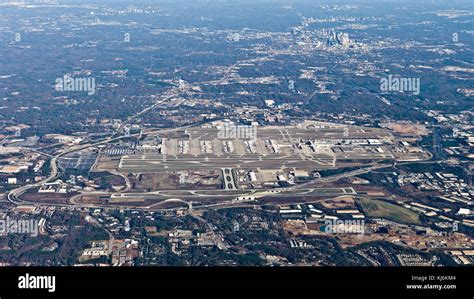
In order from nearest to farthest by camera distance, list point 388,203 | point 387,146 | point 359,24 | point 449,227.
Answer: point 449,227 < point 388,203 < point 387,146 < point 359,24

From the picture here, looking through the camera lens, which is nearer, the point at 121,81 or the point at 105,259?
the point at 105,259

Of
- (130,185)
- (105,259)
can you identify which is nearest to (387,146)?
(130,185)

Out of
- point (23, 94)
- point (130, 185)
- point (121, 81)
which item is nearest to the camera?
point (130, 185)

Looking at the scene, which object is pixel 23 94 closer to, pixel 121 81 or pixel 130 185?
pixel 121 81
